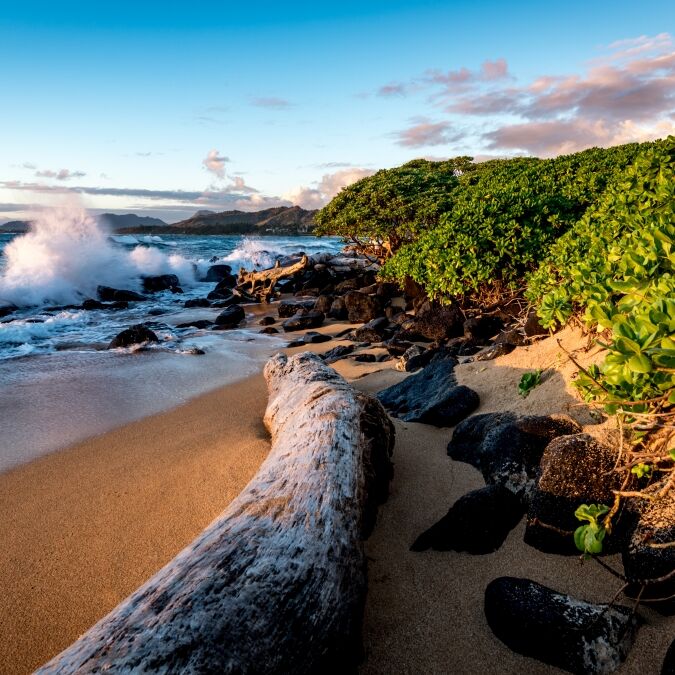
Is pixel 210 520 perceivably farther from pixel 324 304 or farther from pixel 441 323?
pixel 324 304

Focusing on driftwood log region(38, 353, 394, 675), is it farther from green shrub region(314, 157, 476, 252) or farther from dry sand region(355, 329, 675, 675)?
green shrub region(314, 157, 476, 252)

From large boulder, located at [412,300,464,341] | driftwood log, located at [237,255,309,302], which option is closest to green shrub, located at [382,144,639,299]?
large boulder, located at [412,300,464,341]

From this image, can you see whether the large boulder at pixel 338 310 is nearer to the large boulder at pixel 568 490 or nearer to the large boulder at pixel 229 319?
the large boulder at pixel 229 319

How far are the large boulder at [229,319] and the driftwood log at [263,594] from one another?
10358mm

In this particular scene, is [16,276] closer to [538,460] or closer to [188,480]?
[188,480]

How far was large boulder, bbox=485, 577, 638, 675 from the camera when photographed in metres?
1.89

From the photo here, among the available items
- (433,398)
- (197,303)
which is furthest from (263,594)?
(197,303)

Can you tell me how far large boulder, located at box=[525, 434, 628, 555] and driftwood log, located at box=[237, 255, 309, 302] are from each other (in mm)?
15188

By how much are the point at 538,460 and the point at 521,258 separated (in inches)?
183

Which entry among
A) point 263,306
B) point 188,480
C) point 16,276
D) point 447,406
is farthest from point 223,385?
point 16,276

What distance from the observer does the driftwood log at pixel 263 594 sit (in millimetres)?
1634

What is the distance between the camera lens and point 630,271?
2.33m

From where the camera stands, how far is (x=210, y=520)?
11.4 feet

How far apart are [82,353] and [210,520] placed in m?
7.91
